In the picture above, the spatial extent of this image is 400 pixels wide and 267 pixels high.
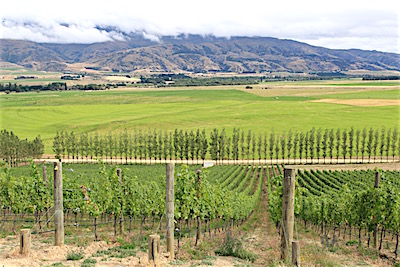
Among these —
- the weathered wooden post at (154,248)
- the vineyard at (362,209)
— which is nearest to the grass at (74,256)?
the weathered wooden post at (154,248)

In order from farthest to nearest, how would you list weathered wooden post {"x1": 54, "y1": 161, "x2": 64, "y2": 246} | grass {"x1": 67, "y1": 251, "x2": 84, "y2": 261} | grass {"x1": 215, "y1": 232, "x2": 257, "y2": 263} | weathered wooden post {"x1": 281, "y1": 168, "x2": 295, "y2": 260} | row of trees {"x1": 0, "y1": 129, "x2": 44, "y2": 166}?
row of trees {"x1": 0, "y1": 129, "x2": 44, "y2": 166} < weathered wooden post {"x1": 54, "y1": 161, "x2": 64, "y2": 246} < grass {"x1": 215, "y1": 232, "x2": 257, "y2": 263} < grass {"x1": 67, "y1": 251, "x2": 84, "y2": 261} < weathered wooden post {"x1": 281, "y1": 168, "x2": 295, "y2": 260}

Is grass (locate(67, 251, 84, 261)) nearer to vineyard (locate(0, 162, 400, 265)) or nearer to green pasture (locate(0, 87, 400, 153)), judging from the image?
vineyard (locate(0, 162, 400, 265))

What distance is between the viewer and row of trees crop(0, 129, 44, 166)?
228ft

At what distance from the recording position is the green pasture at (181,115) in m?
110

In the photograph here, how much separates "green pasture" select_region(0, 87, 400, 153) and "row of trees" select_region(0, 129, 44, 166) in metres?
9.91

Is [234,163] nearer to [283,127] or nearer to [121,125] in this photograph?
[283,127]

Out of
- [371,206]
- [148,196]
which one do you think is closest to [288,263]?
[371,206]

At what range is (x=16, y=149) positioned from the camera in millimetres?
71062

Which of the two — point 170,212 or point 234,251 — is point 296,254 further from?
point 170,212

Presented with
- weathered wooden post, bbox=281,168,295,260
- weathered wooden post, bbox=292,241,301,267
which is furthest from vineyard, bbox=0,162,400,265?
weathered wooden post, bbox=292,241,301,267

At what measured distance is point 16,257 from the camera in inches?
510

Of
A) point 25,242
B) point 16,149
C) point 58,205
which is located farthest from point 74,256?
point 16,149

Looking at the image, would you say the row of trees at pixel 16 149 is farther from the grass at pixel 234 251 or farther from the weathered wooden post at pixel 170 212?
the grass at pixel 234 251

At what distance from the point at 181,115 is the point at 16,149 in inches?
2550
